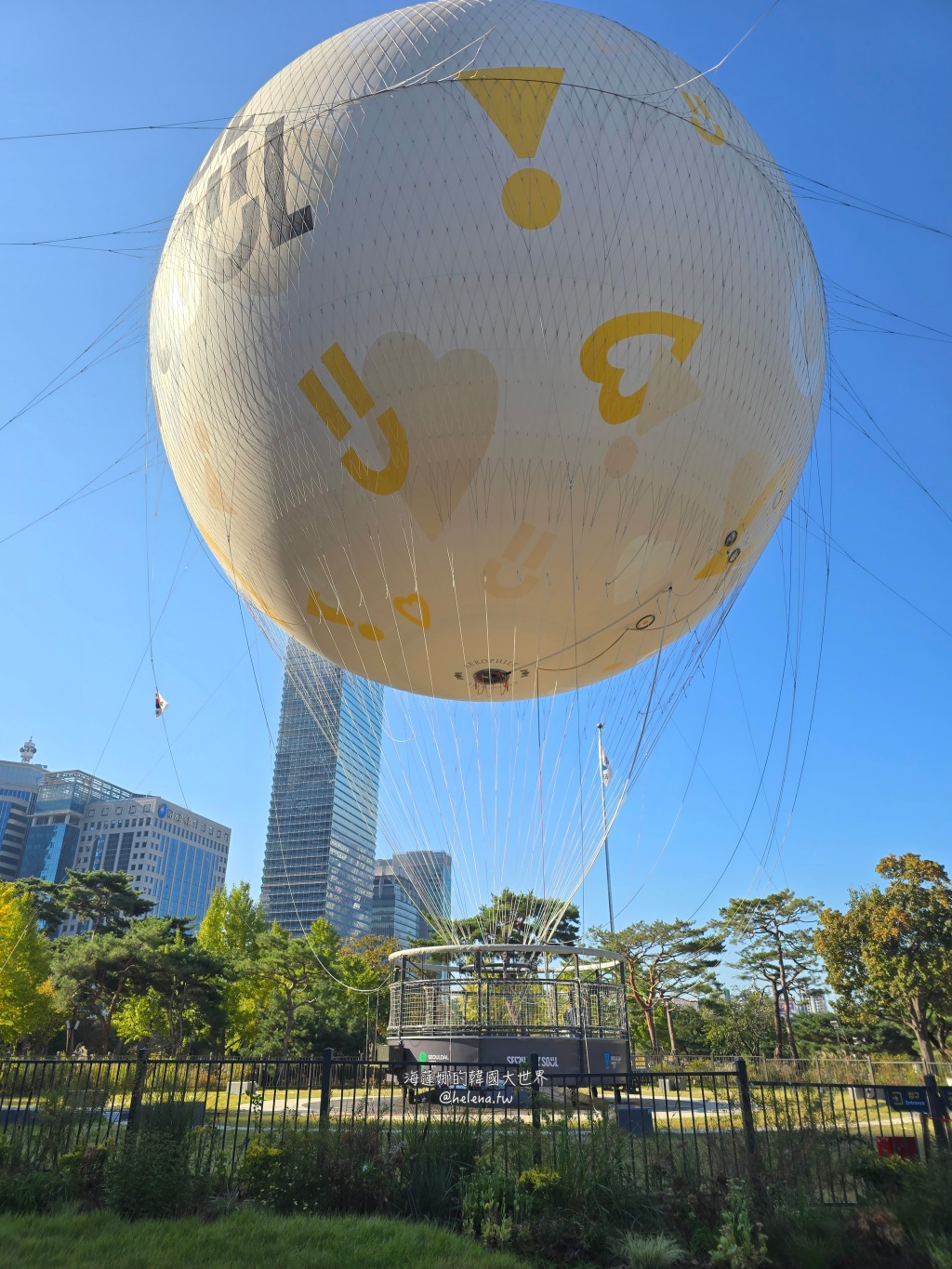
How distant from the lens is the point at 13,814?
542 ft

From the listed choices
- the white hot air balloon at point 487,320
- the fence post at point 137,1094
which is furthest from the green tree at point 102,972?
the white hot air balloon at point 487,320

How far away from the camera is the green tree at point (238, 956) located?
38.4 meters

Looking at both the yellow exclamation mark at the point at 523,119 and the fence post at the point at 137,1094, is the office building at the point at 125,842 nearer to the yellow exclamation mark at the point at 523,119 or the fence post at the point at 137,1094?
the fence post at the point at 137,1094

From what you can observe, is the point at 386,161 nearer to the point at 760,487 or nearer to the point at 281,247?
the point at 281,247

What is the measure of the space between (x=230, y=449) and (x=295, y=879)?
451ft

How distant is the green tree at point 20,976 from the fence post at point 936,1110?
3279cm

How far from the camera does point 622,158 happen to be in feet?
28.9

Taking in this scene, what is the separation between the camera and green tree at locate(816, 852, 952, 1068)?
31.3 metres

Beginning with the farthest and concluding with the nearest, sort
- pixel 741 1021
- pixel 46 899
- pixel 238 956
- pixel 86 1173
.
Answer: pixel 46 899
pixel 741 1021
pixel 238 956
pixel 86 1173

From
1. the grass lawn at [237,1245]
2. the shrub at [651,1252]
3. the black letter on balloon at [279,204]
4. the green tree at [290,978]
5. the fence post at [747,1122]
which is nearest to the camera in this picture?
the grass lawn at [237,1245]

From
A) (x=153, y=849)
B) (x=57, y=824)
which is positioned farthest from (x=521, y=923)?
(x=57, y=824)

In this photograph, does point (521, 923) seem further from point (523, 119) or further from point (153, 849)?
point (153, 849)

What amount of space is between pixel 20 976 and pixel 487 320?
35.9 meters

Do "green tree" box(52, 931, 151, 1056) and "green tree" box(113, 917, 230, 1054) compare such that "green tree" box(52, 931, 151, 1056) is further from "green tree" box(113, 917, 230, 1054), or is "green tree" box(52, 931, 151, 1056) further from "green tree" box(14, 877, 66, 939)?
"green tree" box(14, 877, 66, 939)
